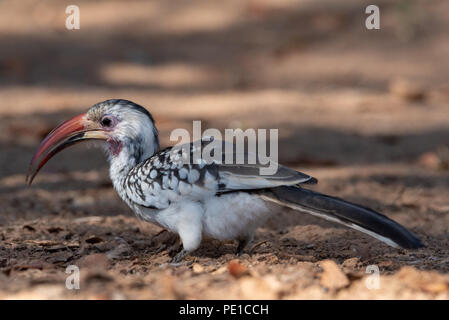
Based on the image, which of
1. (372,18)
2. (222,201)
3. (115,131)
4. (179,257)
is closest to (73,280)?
(179,257)

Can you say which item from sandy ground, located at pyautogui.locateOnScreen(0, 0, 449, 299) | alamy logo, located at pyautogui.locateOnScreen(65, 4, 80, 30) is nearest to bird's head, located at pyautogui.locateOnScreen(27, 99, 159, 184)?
sandy ground, located at pyautogui.locateOnScreen(0, 0, 449, 299)

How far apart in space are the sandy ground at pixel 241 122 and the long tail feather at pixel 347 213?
0.17 metres

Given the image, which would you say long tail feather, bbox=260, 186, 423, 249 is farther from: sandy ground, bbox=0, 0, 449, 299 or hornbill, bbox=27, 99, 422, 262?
sandy ground, bbox=0, 0, 449, 299

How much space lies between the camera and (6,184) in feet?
18.9

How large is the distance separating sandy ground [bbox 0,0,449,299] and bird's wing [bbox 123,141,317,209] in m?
0.34

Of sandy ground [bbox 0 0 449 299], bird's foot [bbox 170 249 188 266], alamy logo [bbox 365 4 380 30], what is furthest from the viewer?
alamy logo [bbox 365 4 380 30]

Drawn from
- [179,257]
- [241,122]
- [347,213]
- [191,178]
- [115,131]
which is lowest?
[179,257]

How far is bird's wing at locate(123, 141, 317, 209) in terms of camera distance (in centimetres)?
348

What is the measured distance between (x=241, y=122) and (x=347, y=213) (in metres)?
4.51

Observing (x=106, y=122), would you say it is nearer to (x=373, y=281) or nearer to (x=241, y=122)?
(x=373, y=281)

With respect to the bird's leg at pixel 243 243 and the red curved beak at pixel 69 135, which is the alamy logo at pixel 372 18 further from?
the bird's leg at pixel 243 243

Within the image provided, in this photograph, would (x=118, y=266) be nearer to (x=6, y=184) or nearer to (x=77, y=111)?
(x=6, y=184)

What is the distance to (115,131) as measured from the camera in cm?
405
